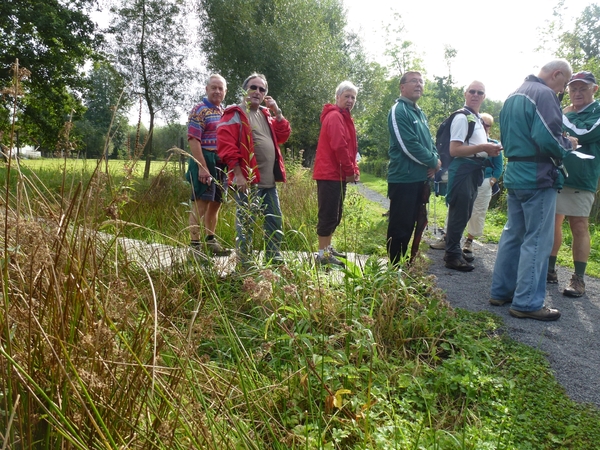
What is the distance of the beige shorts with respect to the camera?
14.2ft

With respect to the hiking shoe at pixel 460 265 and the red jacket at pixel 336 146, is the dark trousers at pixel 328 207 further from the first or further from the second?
the hiking shoe at pixel 460 265

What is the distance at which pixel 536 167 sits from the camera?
11.4ft

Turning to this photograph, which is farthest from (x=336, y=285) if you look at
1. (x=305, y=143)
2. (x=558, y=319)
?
(x=305, y=143)

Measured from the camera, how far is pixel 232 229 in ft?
16.8

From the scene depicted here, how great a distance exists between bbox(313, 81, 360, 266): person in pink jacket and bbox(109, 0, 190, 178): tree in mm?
14432

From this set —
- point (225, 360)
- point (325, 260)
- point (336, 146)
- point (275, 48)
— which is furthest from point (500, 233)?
point (275, 48)

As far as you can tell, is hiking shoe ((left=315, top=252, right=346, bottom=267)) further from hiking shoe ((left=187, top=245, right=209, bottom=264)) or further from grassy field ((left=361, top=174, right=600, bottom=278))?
grassy field ((left=361, top=174, right=600, bottom=278))

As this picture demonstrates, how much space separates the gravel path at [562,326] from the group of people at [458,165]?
0.15m

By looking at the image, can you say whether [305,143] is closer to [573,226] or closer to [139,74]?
[139,74]

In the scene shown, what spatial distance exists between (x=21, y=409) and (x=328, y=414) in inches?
47.7

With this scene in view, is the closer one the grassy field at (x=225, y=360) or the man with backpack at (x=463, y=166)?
the grassy field at (x=225, y=360)

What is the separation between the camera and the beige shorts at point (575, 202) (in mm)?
4324

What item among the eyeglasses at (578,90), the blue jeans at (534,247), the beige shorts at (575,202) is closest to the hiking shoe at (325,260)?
the blue jeans at (534,247)

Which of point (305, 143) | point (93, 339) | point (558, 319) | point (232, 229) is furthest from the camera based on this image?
point (305, 143)
